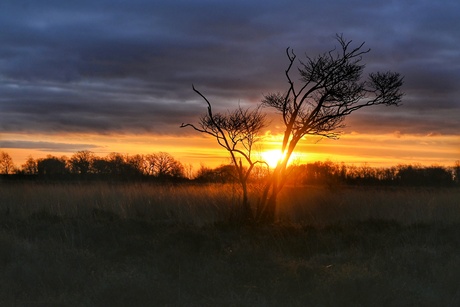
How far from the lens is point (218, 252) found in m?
12.2

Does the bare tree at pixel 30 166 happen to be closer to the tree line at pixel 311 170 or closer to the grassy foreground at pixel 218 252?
the tree line at pixel 311 170

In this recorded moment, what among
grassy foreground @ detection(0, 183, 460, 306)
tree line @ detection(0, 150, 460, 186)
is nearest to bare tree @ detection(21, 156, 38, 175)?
tree line @ detection(0, 150, 460, 186)

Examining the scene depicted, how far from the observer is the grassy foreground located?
8.66 metres

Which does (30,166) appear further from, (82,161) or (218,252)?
(218,252)

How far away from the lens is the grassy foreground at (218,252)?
28.4ft

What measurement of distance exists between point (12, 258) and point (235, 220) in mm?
6841

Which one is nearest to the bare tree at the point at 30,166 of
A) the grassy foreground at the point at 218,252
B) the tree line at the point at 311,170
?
the tree line at the point at 311,170

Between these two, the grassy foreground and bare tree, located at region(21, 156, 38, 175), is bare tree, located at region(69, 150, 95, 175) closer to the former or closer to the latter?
bare tree, located at region(21, 156, 38, 175)

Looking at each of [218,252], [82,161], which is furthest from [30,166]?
[218,252]

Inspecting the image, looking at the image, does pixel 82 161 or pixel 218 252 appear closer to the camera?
pixel 218 252

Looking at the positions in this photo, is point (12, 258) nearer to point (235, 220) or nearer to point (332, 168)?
point (235, 220)

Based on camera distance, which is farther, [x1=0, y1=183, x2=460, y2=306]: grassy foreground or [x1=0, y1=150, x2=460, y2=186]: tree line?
[x1=0, y1=150, x2=460, y2=186]: tree line

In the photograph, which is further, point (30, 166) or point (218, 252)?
point (30, 166)

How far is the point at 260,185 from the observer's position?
60.4 ft
